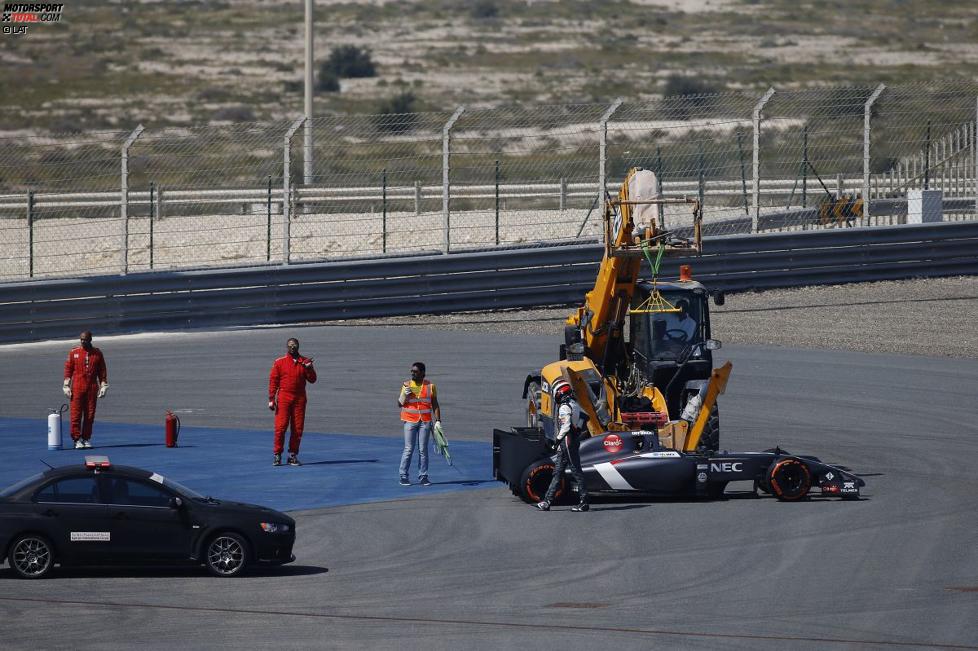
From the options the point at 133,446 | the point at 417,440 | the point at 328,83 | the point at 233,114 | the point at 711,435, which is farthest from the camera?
the point at 328,83

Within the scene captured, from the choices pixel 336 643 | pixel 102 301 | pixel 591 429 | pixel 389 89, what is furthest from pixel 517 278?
pixel 389 89

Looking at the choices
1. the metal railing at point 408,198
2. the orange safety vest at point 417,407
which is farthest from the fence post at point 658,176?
the orange safety vest at point 417,407

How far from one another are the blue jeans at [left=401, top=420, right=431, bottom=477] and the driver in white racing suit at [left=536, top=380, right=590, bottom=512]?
1958mm

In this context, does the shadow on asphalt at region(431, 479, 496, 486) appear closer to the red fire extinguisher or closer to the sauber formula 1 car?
the sauber formula 1 car

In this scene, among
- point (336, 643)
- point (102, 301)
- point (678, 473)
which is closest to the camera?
point (336, 643)

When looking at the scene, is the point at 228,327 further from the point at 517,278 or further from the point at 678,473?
the point at 678,473

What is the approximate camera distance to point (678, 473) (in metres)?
17.8

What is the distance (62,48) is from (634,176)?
78098 mm

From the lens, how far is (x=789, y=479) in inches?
707

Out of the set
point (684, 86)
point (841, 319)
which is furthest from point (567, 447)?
point (684, 86)

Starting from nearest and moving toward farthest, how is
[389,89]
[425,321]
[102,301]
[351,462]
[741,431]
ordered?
1. [351,462]
2. [741,431]
3. [102,301]
4. [425,321]
5. [389,89]

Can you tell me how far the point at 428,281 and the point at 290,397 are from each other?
37.4ft

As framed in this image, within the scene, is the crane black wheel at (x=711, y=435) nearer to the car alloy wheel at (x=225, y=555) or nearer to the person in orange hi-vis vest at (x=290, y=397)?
the person in orange hi-vis vest at (x=290, y=397)

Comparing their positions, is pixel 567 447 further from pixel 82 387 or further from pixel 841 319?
pixel 841 319
